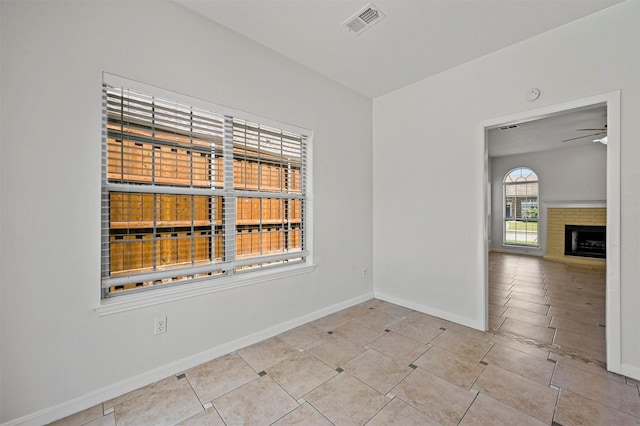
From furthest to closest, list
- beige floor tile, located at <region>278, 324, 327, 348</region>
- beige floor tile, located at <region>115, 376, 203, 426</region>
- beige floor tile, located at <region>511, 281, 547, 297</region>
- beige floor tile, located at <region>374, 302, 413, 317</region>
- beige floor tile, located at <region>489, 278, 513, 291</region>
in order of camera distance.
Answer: beige floor tile, located at <region>489, 278, 513, 291</region> → beige floor tile, located at <region>511, 281, 547, 297</region> → beige floor tile, located at <region>374, 302, 413, 317</region> → beige floor tile, located at <region>278, 324, 327, 348</region> → beige floor tile, located at <region>115, 376, 203, 426</region>

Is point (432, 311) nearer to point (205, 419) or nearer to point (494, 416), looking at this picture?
point (494, 416)

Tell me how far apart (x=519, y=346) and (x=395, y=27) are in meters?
3.27

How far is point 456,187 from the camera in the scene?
3193 millimetres

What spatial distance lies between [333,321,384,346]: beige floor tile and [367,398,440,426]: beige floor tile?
0.87 metres

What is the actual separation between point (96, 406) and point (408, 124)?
412cm

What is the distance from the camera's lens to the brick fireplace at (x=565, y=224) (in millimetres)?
6641

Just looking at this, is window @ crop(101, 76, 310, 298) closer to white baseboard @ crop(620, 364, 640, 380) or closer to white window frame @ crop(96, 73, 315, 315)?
white window frame @ crop(96, 73, 315, 315)

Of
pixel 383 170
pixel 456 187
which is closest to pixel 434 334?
pixel 456 187

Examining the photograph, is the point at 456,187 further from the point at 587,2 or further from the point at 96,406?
the point at 96,406

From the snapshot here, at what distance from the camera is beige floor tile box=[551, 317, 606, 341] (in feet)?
9.36

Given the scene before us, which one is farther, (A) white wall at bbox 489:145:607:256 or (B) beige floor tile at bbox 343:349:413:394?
(A) white wall at bbox 489:145:607:256

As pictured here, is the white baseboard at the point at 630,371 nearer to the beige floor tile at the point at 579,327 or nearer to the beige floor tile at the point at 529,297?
the beige floor tile at the point at 579,327

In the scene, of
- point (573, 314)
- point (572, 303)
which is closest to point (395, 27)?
point (573, 314)

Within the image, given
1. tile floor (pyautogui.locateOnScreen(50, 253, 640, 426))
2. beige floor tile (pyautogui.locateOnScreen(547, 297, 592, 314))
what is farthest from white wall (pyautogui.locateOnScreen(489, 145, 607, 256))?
tile floor (pyautogui.locateOnScreen(50, 253, 640, 426))
